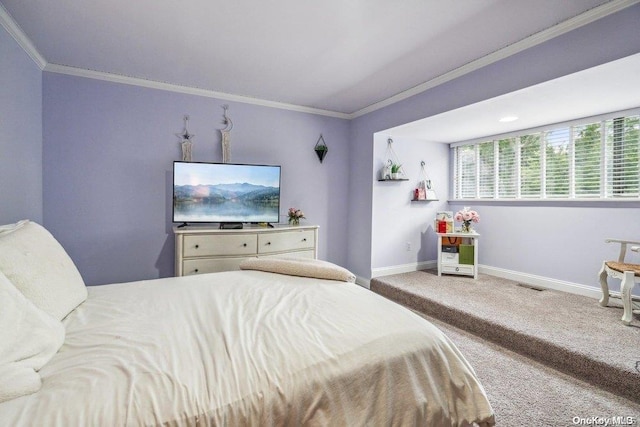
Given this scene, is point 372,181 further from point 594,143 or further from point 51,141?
point 51,141

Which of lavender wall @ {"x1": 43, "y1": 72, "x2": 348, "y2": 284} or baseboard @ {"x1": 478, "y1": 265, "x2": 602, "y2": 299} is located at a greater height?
lavender wall @ {"x1": 43, "y1": 72, "x2": 348, "y2": 284}

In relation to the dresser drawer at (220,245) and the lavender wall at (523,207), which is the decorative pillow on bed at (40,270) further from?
the lavender wall at (523,207)

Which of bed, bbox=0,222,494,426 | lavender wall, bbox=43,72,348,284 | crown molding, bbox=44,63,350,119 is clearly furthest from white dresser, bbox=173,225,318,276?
crown molding, bbox=44,63,350,119

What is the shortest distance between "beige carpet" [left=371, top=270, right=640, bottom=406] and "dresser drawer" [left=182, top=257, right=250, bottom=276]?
1.91 metres

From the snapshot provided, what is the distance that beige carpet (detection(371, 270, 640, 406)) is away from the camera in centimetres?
190

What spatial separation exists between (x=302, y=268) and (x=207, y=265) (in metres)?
1.50

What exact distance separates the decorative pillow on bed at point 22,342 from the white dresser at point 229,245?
6.04 ft

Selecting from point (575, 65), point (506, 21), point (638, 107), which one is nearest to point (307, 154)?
point (506, 21)

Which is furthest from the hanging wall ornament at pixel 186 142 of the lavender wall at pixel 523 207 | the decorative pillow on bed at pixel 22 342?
the decorative pillow on bed at pixel 22 342

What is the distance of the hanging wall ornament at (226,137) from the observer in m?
3.50

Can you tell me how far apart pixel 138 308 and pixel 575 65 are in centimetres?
315

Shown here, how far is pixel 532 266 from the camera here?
12.1 ft

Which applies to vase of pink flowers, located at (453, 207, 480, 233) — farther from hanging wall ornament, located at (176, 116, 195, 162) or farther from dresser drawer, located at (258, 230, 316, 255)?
hanging wall ornament, located at (176, 116, 195, 162)

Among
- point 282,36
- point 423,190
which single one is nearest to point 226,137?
point 282,36
